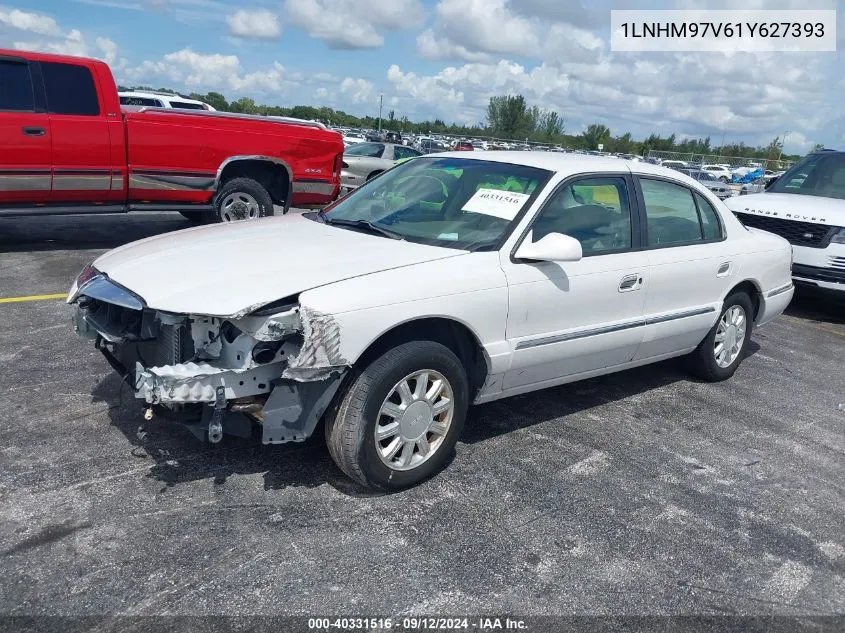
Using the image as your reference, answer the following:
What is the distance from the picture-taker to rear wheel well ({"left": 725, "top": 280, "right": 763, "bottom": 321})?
18.1 ft

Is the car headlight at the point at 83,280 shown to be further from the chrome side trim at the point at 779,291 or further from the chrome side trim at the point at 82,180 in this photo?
the chrome side trim at the point at 779,291

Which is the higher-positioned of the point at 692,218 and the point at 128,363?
the point at 692,218

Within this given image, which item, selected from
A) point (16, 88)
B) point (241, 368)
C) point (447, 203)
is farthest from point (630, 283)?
point (16, 88)

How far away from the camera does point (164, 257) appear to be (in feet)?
12.2

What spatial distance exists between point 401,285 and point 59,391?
2.39 m

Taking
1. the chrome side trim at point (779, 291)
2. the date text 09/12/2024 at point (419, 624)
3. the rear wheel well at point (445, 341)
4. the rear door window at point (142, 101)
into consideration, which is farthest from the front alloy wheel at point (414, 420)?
the rear door window at point (142, 101)

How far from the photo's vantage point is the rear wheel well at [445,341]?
343 cm

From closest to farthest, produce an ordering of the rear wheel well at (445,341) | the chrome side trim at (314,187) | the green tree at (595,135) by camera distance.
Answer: the rear wheel well at (445,341) → the chrome side trim at (314,187) → the green tree at (595,135)

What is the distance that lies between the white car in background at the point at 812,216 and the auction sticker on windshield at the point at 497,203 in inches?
208

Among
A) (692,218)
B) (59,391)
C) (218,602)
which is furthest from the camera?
(692,218)

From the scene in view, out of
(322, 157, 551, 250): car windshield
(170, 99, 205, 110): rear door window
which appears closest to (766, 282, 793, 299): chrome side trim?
(322, 157, 551, 250): car windshield

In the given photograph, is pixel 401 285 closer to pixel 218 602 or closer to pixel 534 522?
pixel 534 522

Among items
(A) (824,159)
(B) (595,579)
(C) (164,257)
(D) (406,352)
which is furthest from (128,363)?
(A) (824,159)

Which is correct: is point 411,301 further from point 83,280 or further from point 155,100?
point 155,100
